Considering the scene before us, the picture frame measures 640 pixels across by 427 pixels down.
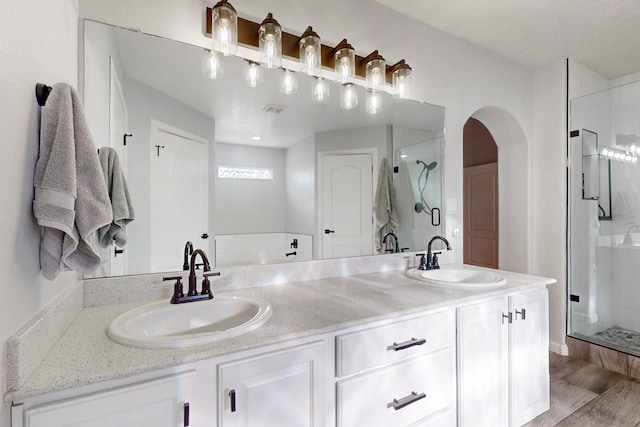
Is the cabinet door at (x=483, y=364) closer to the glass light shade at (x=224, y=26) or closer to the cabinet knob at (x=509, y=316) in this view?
the cabinet knob at (x=509, y=316)

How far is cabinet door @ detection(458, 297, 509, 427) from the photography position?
1.48 metres

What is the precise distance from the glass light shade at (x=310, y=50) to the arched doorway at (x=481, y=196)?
2783 millimetres

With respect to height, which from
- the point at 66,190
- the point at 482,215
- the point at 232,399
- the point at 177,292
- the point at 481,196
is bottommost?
the point at 232,399

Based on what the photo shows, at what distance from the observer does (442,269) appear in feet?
6.82

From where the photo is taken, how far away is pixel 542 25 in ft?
7.46

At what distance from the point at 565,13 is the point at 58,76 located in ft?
9.57

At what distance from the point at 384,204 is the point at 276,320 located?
1160mm

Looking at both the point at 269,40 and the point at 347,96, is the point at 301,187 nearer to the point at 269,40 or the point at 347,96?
the point at 347,96

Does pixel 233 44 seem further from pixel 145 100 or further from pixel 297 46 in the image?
pixel 145 100

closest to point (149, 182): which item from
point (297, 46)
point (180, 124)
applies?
point (180, 124)

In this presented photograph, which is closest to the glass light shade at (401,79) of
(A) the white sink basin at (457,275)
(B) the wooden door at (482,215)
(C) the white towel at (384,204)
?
(C) the white towel at (384,204)

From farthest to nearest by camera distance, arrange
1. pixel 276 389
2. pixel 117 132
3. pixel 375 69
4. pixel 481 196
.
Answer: pixel 481 196
pixel 375 69
pixel 117 132
pixel 276 389

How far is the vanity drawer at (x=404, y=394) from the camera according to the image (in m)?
1.17

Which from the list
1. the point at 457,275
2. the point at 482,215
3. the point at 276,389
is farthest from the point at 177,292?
the point at 482,215
